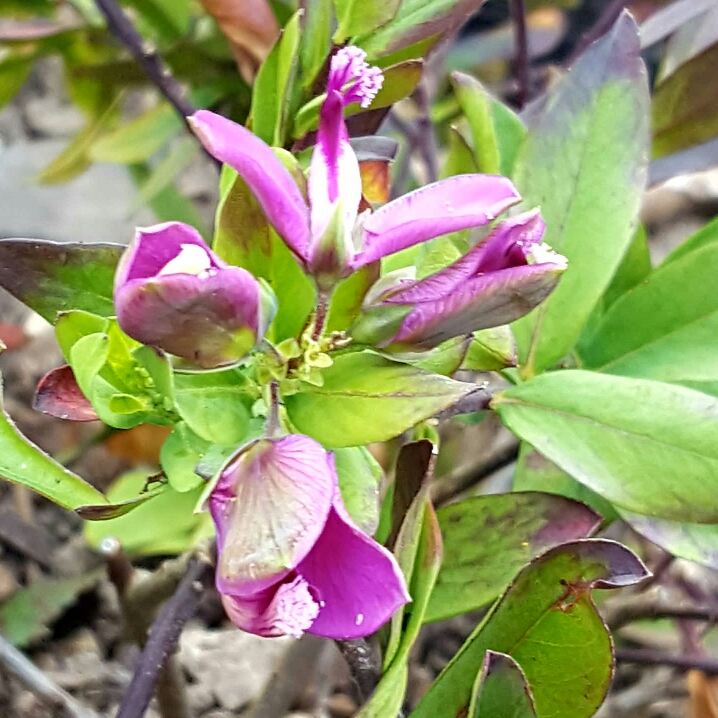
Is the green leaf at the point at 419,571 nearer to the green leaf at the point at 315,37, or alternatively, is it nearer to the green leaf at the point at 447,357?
the green leaf at the point at 447,357

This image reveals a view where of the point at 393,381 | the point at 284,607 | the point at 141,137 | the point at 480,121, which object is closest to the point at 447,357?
the point at 393,381

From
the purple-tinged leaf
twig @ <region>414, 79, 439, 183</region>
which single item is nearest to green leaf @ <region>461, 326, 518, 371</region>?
the purple-tinged leaf

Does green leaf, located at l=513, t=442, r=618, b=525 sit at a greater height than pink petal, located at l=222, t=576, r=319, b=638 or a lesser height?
lesser

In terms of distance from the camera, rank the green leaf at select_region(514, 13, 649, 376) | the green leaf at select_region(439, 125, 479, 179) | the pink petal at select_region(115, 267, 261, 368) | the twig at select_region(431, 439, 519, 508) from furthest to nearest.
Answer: the twig at select_region(431, 439, 519, 508), the green leaf at select_region(439, 125, 479, 179), the green leaf at select_region(514, 13, 649, 376), the pink petal at select_region(115, 267, 261, 368)

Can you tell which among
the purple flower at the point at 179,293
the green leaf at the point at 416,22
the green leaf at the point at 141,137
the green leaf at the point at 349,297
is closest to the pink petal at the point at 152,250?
the purple flower at the point at 179,293

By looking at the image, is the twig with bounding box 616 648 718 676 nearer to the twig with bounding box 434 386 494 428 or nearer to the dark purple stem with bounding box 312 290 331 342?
the twig with bounding box 434 386 494 428

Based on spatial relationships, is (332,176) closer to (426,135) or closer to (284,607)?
(284,607)
